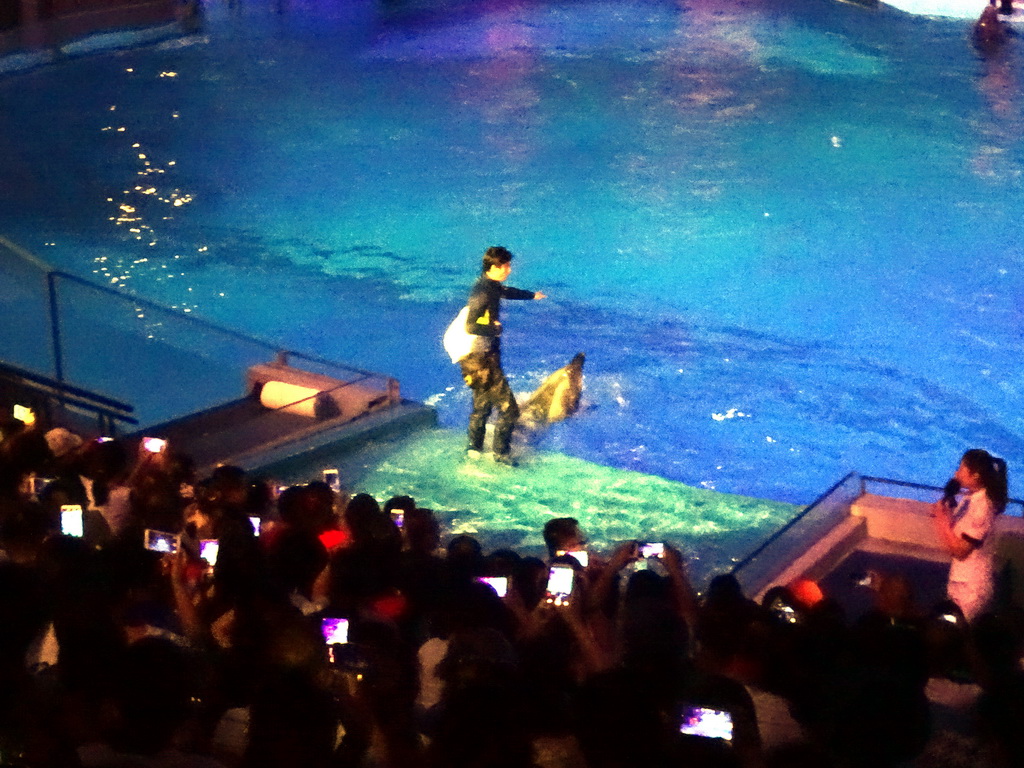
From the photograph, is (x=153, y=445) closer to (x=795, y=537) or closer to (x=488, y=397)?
(x=488, y=397)

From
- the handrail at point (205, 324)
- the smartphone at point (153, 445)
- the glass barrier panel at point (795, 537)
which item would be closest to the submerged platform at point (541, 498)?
the glass barrier panel at point (795, 537)

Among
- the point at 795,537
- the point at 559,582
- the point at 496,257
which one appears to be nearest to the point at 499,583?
the point at 559,582

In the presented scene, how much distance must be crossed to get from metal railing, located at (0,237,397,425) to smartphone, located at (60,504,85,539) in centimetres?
415

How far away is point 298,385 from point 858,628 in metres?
6.47

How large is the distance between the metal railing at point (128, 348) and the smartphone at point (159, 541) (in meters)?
4.35

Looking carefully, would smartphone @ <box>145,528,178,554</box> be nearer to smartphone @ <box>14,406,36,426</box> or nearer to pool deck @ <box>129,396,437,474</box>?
smartphone @ <box>14,406,36,426</box>

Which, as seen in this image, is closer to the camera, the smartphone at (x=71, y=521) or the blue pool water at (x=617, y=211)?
the smartphone at (x=71, y=521)

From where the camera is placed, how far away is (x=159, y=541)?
17.0 ft

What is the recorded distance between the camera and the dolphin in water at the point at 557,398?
9305 millimetres

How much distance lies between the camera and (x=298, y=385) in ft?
32.2

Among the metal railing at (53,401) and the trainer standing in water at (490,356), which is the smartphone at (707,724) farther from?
the metal railing at (53,401)

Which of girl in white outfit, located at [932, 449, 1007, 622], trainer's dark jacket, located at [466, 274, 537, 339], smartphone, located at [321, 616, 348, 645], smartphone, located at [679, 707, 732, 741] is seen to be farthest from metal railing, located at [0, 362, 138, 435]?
smartphone, located at [679, 707, 732, 741]

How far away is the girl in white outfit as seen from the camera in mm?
5465

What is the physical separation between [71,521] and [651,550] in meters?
2.38
